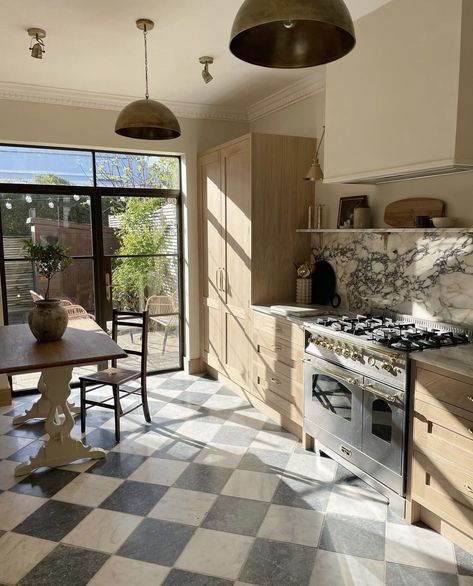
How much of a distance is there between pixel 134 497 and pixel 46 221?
2801mm

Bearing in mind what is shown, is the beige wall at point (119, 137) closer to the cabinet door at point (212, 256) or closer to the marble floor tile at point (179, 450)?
the cabinet door at point (212, 256)

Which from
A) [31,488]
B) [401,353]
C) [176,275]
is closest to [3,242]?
[176,275]

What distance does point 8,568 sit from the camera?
7.53 ft

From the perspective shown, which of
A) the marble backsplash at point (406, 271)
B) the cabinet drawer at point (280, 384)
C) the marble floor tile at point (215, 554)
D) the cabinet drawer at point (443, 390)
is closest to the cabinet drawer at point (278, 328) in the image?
the cabinet drawer at point (280, 384)

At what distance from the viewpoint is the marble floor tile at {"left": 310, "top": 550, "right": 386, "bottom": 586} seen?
86.1 inches

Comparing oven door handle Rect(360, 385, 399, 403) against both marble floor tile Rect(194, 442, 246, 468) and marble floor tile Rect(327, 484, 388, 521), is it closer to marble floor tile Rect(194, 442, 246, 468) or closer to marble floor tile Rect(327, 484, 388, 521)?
marble floor tile Rect(327, 484, 388, 521)

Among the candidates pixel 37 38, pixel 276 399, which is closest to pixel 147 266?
pixel 276 399

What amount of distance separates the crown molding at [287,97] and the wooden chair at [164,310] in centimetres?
205

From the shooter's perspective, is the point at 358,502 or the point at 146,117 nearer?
the point at 146,117

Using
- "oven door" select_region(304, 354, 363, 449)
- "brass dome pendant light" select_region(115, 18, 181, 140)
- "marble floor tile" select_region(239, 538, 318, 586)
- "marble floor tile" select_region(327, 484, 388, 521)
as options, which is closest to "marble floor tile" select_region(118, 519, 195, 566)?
"marble floor tile" select_region(239, 538, 318, 586)

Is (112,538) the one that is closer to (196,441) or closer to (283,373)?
(196,441)

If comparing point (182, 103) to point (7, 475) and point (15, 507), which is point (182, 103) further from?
point (15, 507)

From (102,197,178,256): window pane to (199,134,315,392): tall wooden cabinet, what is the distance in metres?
0.66

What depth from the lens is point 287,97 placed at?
431 centimetres
